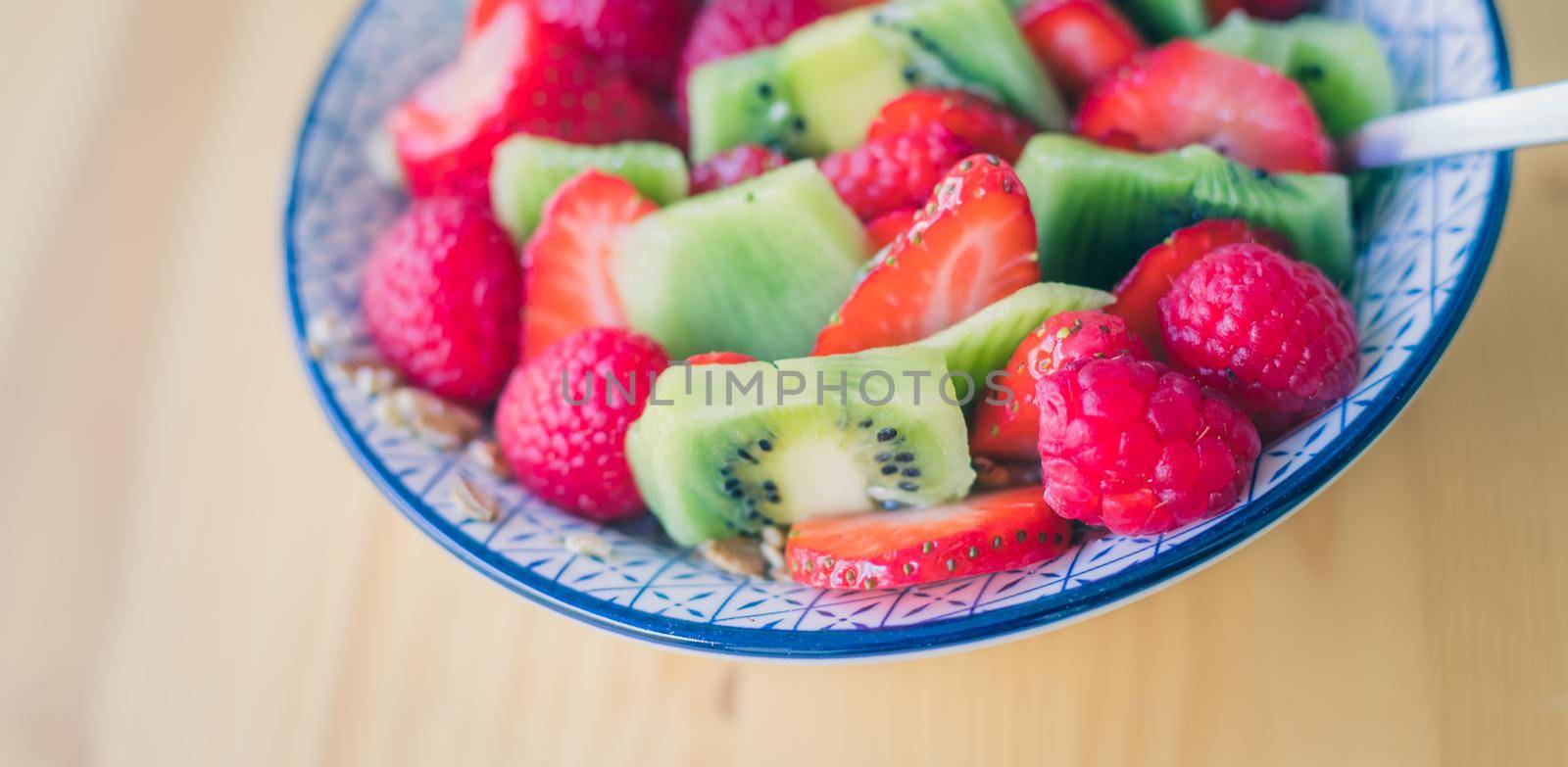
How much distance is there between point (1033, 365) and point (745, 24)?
25.9 inches

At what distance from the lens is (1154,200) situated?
1094 mm

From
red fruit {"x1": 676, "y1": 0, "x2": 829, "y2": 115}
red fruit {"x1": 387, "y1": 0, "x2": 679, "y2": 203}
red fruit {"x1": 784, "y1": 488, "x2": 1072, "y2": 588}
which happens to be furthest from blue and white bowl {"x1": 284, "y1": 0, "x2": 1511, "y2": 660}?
red fruit {"x1": 676, "y1": 0, "x2": 829, "y2": 115}

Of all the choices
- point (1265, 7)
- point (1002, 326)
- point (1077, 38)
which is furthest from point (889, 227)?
point (1265, 7)

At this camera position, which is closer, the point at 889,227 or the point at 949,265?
the point at 949,265

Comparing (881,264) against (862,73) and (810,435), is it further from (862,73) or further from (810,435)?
(862,73)

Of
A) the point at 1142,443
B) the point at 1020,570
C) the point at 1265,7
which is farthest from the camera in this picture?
the point at 1265,7

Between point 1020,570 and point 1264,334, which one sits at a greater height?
point 1264,334

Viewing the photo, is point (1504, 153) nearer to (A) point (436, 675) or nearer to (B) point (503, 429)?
(B) point (503, 429)

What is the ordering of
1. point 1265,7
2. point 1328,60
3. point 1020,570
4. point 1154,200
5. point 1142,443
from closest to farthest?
point 1142,443 < point 1020,570 < point 1154,200 < point 1328,60 < point 1265,7

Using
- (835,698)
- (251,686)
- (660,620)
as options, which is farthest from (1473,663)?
(251,686)

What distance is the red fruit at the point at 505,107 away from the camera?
4.60ft

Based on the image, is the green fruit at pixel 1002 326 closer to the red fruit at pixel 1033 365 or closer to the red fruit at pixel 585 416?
the red fruit at pixel 1033 365

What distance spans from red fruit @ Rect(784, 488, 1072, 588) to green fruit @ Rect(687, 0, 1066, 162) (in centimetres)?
49

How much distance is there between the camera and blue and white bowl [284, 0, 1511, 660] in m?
0.89
